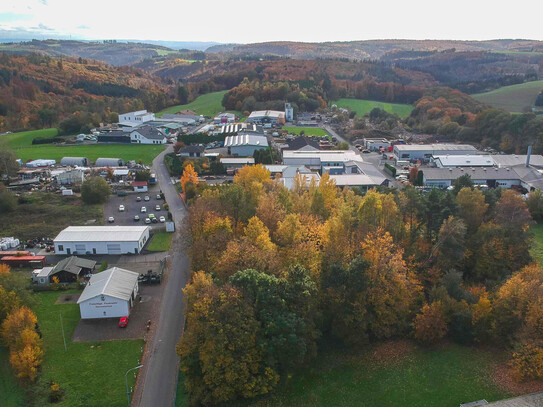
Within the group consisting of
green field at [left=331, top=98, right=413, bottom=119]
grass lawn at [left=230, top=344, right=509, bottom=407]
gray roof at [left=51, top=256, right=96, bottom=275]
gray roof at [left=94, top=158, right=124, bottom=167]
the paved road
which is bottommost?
the paved road

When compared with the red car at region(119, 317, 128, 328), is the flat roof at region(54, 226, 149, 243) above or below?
above

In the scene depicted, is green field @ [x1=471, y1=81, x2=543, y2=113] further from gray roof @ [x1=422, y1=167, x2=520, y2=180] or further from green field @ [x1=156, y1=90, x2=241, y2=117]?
green field @ [x1=156, y1=90, x2=241, y2=117]

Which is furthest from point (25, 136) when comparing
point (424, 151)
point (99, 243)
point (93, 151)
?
point (424, 151)

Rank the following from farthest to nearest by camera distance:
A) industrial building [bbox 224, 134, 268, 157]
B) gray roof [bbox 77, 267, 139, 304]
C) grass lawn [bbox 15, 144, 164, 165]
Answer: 1. grass lawn [bbox 15, 144, 164, 165]
2. industrial building [bbox 224, 134, 268, 157]
3. gray roof [bbox 77, 267, 139, 304]

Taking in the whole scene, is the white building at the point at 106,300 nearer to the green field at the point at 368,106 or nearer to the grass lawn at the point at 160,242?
the grass lawn at the point at 160,242

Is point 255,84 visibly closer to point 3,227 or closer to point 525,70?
point 3,227

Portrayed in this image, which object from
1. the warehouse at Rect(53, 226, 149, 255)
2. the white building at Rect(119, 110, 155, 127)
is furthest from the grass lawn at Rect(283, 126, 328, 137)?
the warehouse at Rect(53, 226, 149, 255)

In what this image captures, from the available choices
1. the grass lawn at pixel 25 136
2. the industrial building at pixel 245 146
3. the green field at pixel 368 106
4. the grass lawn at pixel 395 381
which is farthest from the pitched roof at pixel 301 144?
the grass lawn at pixel 25 136

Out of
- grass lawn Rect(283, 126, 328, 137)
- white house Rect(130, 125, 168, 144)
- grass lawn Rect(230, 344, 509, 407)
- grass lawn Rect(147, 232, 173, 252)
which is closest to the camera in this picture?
grass lawn Rect(230, 344, 509, 407)
